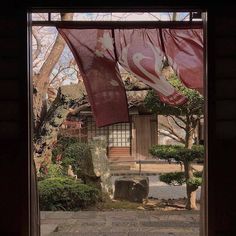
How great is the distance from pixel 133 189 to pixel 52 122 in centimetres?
300

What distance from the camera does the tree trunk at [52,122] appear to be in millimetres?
10703

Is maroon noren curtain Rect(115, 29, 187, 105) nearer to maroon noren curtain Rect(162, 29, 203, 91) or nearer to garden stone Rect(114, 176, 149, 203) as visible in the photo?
maroon noren curtain Rect(162, 29, 203, 91)

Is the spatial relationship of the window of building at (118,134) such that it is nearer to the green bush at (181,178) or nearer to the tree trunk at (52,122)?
the tree trunk at (52,122)

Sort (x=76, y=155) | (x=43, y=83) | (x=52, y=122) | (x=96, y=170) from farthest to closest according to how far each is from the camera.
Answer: (x=76, y=155), (x=96, y=170), (x=52, y=122), (x=43, y=83)

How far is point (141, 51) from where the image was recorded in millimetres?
4109

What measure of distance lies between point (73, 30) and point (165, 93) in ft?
4.31

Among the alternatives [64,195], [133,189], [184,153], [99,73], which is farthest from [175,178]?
[99,73]

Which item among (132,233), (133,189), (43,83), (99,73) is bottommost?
(133,189)

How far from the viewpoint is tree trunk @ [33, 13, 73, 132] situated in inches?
409
